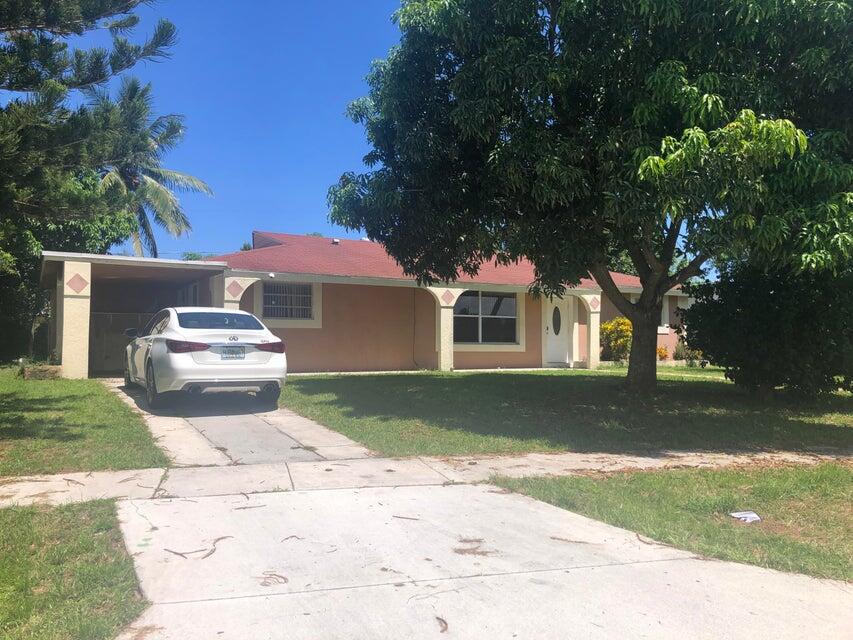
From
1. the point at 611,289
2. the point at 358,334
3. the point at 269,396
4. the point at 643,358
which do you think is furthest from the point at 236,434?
the point at 358,334

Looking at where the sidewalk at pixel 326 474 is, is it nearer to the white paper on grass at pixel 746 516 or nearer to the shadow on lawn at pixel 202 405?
the white paper on grass at pixel 746 516

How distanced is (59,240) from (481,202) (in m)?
18.4

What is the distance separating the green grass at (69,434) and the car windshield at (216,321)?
62.7 inches

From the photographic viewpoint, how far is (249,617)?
11.6 ft

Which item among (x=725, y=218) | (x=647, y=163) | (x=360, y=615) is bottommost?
(x=360, y=615)

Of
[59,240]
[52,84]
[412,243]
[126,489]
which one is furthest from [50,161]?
[59,240]

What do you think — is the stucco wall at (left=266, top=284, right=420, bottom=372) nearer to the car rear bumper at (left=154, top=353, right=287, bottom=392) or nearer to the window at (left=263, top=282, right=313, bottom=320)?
the window at (left=263, top=282, right=313, bottom=320)

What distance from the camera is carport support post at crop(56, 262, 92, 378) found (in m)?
14.9

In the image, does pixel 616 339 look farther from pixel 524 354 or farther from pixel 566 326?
pixel 524 354

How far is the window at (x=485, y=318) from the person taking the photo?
2000 centimetres

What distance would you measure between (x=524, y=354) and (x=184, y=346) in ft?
42.8

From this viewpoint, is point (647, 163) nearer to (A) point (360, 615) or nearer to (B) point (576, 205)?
(B) point (576, 205)

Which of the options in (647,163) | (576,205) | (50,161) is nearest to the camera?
(647,163)

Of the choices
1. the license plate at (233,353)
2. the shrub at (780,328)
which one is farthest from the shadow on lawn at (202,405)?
the shrub at (780,328)
